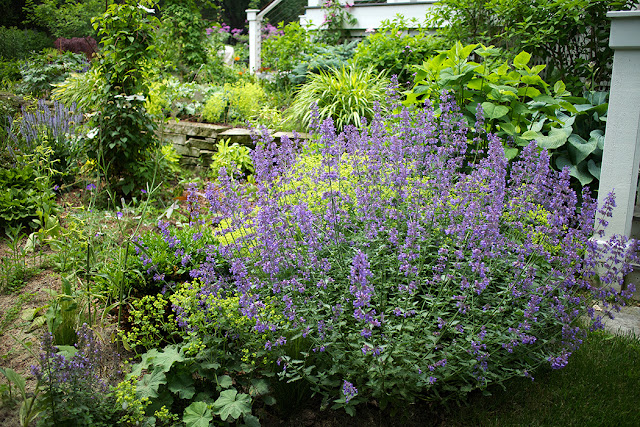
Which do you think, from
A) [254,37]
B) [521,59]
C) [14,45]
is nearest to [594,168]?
[521,59]

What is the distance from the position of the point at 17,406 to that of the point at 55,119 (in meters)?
4.00

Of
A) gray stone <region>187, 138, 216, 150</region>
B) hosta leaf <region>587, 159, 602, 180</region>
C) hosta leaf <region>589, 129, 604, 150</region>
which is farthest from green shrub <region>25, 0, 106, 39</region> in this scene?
hosta leaf <region>587, 159, 602, 180</region>

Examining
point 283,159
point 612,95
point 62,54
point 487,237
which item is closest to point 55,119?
point 283,159

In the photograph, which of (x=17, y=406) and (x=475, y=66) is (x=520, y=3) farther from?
(x=17, y=406)

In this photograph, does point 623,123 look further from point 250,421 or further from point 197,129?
point 197,129

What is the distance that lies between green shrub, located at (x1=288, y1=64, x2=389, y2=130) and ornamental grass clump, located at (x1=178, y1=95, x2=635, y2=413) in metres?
3.00

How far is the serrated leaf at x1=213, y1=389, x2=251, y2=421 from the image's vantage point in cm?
202

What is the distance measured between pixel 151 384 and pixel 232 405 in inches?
14.9

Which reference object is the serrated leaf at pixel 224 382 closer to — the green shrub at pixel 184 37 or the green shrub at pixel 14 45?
the green shrub at pixel 184 37

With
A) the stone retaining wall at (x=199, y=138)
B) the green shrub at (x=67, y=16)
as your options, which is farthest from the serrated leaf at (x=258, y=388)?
the green shrub at (x=67, y=16)

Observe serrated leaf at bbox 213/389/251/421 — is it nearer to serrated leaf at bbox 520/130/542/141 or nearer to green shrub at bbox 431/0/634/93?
serrated leaf at bbox 520/130/542/141

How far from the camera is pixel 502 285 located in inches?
99.3

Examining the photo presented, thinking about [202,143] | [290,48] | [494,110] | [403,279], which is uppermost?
[290,48]

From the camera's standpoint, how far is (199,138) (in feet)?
20.9
